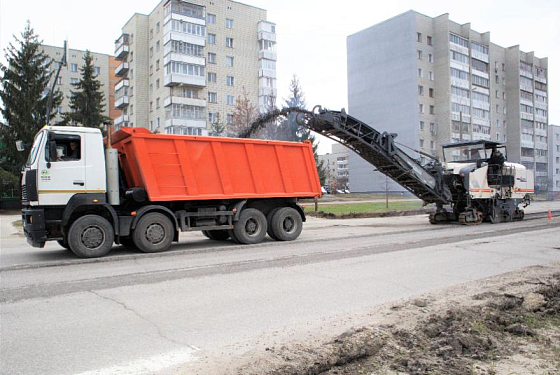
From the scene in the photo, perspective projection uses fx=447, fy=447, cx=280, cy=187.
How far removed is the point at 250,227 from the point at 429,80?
180 feet

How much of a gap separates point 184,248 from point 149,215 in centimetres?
149

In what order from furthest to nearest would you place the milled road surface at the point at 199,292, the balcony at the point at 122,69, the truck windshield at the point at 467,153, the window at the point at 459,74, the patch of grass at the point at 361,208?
the window at the point at 459,74 → the balcony at the point at 122,69 → the patch of grass at the point at 361,208 → the truck windshield at the point at 467,153 → the milled road surface at the point at 199,292

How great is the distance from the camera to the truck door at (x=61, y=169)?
9.74 metres

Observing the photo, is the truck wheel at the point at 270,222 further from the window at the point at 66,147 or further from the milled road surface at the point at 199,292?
the window at the point at 66,147

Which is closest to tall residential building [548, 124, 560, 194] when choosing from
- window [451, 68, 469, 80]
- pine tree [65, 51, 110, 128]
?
window [451, 68, 469, 80]

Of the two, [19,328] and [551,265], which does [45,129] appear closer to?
[19,328]

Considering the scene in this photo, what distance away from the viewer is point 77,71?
67.4 metres

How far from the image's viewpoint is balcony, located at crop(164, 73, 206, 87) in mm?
50844

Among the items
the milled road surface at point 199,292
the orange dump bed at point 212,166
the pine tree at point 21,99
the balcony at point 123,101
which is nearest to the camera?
the milled road surface at point 199,292

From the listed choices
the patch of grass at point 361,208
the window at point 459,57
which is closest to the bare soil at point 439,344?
the patch of grass at point 361,208

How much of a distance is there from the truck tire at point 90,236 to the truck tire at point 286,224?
14.9 feet

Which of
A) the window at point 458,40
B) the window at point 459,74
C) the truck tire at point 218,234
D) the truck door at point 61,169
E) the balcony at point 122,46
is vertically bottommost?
the truck tire at point 218,234

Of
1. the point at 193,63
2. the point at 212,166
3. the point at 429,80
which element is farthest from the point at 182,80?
the point at 212,166

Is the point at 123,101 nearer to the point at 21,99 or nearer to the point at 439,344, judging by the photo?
the point at 21,99
